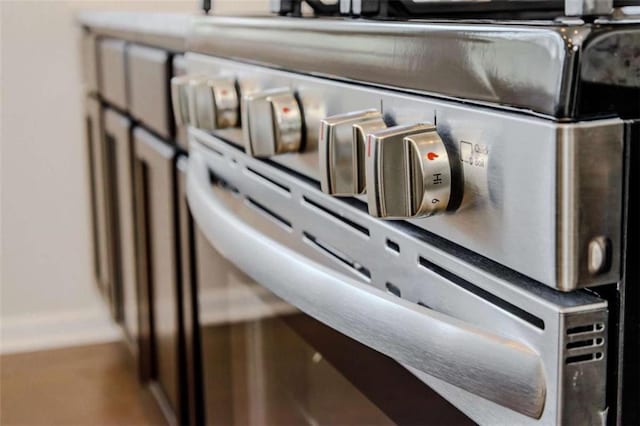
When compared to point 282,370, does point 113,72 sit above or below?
above

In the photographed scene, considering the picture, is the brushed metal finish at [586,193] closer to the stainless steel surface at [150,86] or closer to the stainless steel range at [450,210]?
the stainless steel range at [450,210]

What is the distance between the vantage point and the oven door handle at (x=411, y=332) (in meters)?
0.34

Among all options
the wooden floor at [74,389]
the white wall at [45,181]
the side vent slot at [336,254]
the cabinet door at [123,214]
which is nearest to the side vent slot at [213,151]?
the side vent slot at [336,254]

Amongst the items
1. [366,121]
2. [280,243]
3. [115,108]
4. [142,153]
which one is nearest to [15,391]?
[115,108]

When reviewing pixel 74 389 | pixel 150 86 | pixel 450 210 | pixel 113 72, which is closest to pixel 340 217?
pixel 450 210

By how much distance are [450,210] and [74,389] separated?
59.1 inches

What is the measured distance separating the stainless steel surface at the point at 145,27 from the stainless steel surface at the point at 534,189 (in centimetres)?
52

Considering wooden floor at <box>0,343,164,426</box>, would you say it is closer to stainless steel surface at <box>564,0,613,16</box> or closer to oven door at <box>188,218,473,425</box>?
oven door at <box>188,218,473,425</box>

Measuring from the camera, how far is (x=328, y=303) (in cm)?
46

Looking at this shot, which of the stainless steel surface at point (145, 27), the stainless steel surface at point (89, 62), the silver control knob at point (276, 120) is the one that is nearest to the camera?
the silver control knob at point (276, 120)

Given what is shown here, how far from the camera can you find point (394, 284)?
1.43ft

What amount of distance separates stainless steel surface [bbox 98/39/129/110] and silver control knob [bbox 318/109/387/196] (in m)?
1.00

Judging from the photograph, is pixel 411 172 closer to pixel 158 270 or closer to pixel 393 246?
pixel 393 246

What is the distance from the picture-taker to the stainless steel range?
31 centimetres
